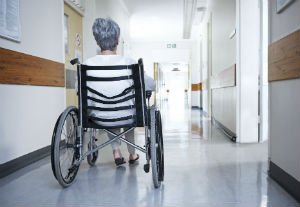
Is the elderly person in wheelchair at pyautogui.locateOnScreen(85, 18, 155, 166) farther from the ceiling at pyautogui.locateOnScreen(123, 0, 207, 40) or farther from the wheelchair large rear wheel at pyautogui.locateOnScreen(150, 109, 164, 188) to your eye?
the ceiling at pyautogui.locateOnScreen(123, 0, 207, 40)

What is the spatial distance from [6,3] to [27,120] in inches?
43.0

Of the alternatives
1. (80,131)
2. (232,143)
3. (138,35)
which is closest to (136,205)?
(80,131)

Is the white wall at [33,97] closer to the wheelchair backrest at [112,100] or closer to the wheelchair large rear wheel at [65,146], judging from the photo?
the wheelchair large rear wheel at [65,146]

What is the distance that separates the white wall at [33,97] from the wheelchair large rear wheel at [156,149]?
4.34 ft

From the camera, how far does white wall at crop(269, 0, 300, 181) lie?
1853 millimetres

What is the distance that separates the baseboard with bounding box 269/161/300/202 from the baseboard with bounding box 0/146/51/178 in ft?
7.05

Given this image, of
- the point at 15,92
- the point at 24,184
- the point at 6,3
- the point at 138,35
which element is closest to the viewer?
the point at 24,184

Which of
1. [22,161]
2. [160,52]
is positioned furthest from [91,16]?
[160,52]

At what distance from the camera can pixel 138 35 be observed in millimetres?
12672

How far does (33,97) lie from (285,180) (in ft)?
7.90

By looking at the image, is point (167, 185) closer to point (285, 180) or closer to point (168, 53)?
point (285, 180)

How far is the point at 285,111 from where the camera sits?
2.05 m

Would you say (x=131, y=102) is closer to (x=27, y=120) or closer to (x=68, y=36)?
(x=27, y=120)

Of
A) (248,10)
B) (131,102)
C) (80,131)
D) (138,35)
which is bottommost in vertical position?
(80,131)
